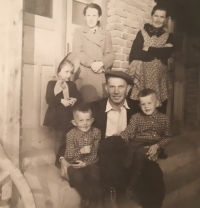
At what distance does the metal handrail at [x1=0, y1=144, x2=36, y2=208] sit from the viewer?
139 centimetres

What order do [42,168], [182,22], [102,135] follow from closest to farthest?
[42,168] < [102,135] < [182,22]

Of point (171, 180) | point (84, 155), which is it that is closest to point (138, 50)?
point (84, 155)

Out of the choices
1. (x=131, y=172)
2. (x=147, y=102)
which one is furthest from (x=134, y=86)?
(x=131, y=172)

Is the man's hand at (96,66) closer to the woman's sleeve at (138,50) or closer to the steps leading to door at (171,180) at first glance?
the woman's sleeve at (138,50)

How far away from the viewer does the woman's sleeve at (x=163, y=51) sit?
170cm

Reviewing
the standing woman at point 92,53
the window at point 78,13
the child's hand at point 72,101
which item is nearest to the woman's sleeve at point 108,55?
the standing woman at point 92,53

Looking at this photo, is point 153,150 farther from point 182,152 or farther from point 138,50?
point 138,50

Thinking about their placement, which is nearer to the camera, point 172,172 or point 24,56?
point 24,56

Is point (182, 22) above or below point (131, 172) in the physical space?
above

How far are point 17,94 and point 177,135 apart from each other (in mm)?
1060

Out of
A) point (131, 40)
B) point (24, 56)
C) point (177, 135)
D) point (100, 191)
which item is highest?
point (131, 40)

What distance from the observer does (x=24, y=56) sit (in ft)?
4.86

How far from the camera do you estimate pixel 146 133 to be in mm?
1638

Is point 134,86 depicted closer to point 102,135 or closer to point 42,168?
point 102,135
